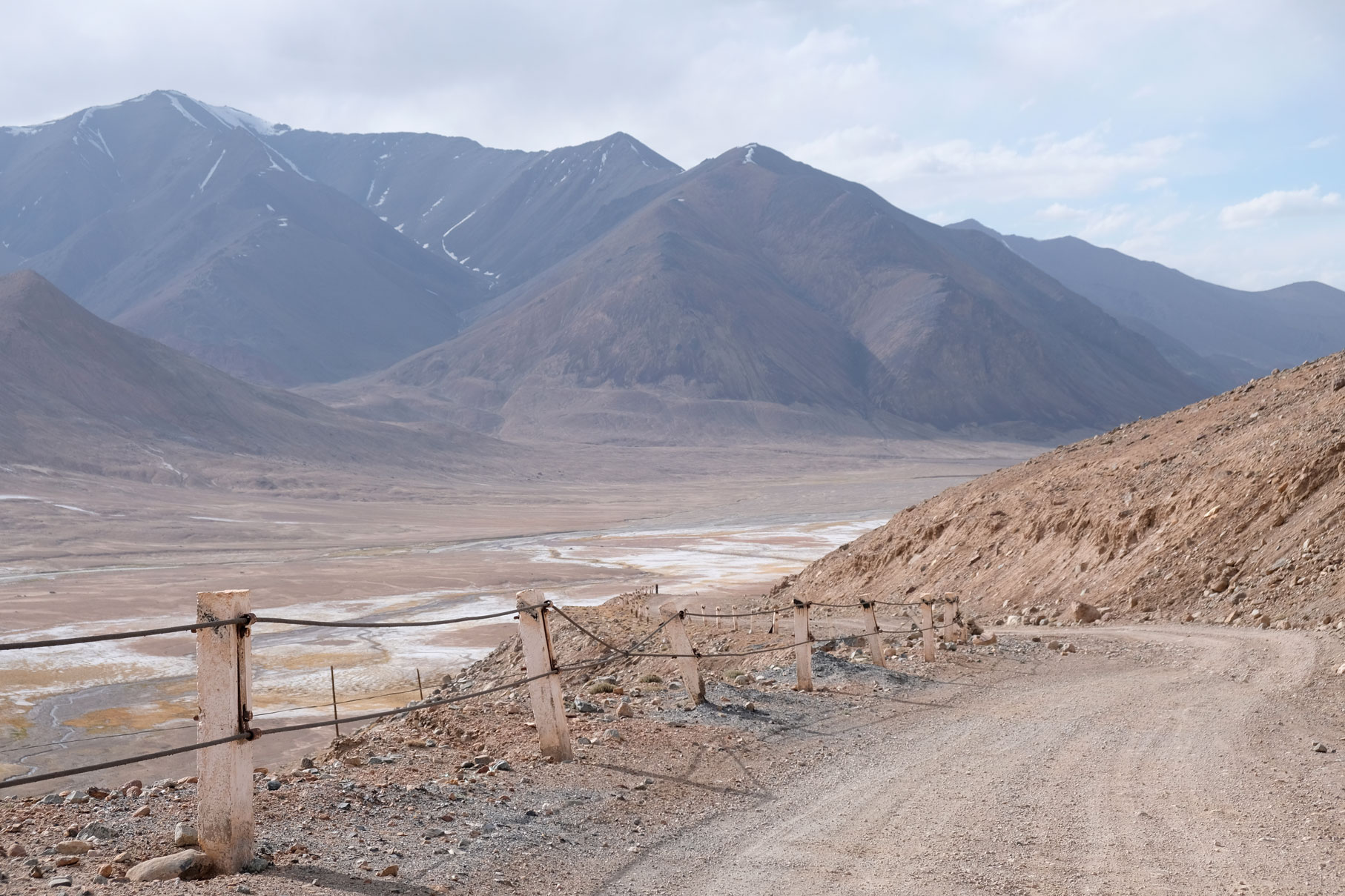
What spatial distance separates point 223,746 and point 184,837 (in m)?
0.63

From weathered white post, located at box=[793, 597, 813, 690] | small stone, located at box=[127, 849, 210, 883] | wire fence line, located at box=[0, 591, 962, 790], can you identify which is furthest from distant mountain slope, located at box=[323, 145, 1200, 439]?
small stone, located at box=[127, 849, 210, 883]

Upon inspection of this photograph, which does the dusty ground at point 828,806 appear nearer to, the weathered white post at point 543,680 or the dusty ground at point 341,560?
the weathered white post at point 543,680

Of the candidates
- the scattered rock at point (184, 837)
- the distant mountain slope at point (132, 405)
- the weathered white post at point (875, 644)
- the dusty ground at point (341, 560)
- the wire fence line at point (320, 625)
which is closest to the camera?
the wire fence line at point (320, 625)

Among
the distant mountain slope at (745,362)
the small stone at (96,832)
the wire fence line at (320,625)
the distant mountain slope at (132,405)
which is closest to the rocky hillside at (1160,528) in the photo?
the wire fence line at (320,625)

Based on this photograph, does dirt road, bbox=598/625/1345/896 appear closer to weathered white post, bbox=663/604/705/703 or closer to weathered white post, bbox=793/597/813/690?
weathered white post, bbox=793/597/813/690

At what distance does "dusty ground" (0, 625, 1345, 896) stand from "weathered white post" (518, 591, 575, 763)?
22 centimetres

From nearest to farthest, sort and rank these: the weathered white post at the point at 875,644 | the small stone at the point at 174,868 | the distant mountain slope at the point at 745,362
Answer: the small stone at the point at 174,868 < the weathered white post at the point at 875,644 < the distant mountain slope at the point at 745,362

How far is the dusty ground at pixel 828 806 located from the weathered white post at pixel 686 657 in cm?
22

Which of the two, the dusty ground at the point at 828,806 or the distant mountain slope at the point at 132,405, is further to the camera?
the distant mountain slope at the point at 132,405

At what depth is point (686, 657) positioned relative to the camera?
10656 mm

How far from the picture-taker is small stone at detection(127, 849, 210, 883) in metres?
5.45

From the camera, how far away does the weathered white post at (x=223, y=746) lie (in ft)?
18.5

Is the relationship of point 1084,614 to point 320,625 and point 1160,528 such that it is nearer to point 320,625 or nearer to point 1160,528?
point 1160,528

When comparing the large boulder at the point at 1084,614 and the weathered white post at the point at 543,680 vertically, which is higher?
the weathered white post at the point at 543,680
